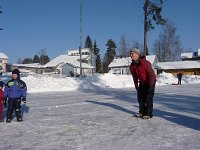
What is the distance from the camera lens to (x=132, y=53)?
329 inches

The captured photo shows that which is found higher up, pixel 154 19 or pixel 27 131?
pixel 154 19

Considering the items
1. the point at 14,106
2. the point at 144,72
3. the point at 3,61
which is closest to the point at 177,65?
the point at 3,61

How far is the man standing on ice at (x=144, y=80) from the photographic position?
841cm

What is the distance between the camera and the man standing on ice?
27.6ft

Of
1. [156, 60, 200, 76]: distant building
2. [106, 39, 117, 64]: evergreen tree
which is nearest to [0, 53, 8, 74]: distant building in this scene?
[106, 39, 117, 64]: evergreen tree

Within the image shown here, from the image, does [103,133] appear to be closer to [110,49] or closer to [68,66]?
[68,66]

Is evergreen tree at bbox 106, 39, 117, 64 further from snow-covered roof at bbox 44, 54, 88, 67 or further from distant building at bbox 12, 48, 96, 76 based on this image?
snow-covered roof at bbox 44, 54, 88, 67

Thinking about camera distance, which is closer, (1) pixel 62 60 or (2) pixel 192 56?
(1) pixel 62 60

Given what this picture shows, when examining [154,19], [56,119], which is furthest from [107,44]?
[56,119]

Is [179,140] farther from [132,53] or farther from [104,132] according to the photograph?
[132,53]

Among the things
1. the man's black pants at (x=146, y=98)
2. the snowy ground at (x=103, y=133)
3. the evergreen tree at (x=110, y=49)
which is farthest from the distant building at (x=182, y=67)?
the man's black pants at (x=146, y=98)

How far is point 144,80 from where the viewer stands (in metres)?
8.58

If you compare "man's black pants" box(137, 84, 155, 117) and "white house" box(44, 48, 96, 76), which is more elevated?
"white house" box(44, 48, 96, 76)

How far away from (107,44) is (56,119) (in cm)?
11766
